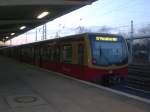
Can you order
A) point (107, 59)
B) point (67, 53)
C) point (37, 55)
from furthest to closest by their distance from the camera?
point (37, 55) → point (67, 53) → point (107, 59)

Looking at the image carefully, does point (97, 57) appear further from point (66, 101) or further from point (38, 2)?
point (66, 101)

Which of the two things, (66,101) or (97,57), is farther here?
(97,57)

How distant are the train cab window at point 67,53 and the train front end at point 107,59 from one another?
220 centimetres

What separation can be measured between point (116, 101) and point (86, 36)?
211 inches

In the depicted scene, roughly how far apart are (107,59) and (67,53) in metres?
2.94

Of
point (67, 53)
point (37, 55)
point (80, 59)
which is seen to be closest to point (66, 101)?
point (80, 59)

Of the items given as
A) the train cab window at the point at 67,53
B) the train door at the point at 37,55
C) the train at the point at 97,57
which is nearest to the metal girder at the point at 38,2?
the train at the point at 97,57

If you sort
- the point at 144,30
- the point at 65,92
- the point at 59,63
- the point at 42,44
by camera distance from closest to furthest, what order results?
the point at 65,92 < the point at 59,63 < the point at 42,44 < the point at 144,30

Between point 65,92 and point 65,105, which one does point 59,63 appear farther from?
point 65,105

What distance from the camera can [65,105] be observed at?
8070 mm

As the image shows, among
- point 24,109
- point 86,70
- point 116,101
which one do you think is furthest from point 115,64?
point 24,109

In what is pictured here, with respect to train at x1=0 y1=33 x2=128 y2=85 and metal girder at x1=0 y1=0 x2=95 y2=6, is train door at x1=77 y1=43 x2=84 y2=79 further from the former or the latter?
metal girder at x1=0 y1=0 x2=95 y2=6

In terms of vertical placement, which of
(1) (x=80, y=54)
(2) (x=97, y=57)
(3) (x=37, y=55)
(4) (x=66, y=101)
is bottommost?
(4) (x=66, y=101)

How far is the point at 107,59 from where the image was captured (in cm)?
1366
